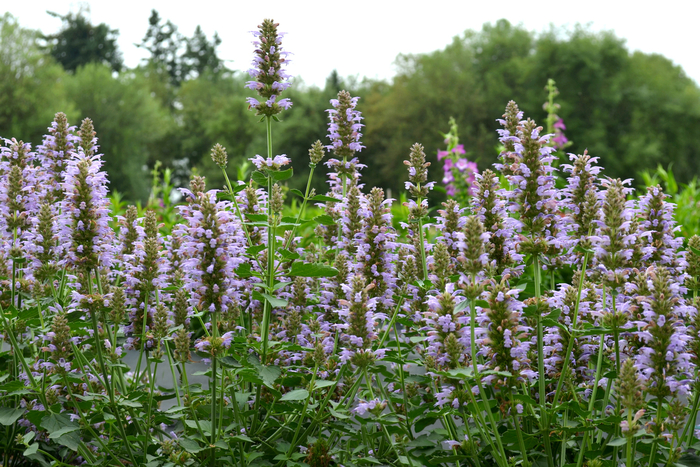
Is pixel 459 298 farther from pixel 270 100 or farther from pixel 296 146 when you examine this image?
pixel 296 146

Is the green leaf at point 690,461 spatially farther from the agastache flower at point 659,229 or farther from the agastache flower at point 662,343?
the agastache flower at point 659,229

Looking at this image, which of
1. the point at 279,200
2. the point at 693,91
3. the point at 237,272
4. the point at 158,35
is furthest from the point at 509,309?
the point at 158,35

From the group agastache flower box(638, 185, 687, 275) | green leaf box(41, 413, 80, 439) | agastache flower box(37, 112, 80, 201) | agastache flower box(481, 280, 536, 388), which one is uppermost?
agastache flower box(37, 112, 80, 201)

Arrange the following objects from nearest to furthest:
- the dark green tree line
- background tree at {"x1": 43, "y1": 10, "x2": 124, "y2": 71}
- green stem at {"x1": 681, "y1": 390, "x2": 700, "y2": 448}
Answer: green stem at {"x1": 681, "y1": 390, "x2": 700, "y2": 448}
the dark green tree line
background tree at {"x1": 43, "y1": 10, "x2": 124, "y2": 71}

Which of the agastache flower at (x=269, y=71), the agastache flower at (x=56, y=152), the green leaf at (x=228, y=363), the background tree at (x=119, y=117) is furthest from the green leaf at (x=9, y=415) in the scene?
the background tree at (x=119, y=117)

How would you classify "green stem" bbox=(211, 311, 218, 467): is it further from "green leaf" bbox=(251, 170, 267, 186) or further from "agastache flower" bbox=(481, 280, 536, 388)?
"agastache flower" bbox=(481, 280, 536, 388)

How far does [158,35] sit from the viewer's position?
68.0 meters

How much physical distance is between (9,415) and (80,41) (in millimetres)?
66190

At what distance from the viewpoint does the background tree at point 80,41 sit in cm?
6112

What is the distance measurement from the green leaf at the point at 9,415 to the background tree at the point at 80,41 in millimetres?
64208

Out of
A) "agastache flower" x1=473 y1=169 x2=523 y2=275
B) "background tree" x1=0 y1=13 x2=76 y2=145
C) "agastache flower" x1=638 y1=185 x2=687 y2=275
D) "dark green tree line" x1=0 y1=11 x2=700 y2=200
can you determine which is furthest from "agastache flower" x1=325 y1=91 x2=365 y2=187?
"background tree" x1=0 y1=13 x2=76 y2=145

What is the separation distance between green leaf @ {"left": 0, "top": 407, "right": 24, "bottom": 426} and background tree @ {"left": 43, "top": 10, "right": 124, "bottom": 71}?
64208 mm

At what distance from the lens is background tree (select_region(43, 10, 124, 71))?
201 feet

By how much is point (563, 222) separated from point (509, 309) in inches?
32.4
